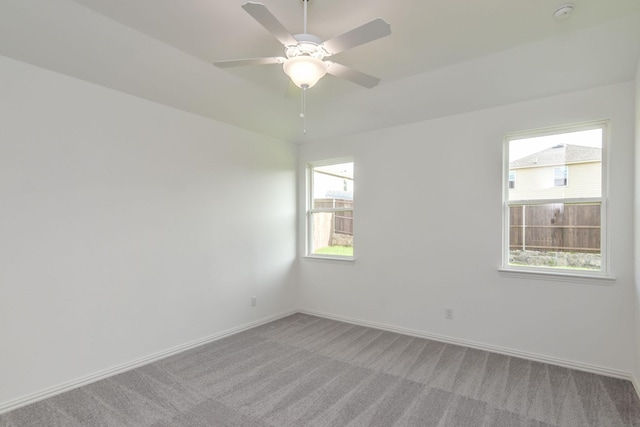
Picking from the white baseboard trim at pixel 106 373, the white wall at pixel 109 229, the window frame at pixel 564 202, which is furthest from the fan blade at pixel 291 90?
the white baseboard trim at pixel 106 373

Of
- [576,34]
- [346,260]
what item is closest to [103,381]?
[346,260]

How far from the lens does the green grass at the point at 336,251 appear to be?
14.8 ft

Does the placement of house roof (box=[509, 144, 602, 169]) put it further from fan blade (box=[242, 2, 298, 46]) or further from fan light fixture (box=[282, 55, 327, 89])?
fan blade (box=[242, 2, 298, 46])

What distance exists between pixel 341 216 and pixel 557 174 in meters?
2.59

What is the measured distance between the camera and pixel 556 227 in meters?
3.09

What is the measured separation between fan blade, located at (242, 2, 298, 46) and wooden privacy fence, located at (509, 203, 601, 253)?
2.86m

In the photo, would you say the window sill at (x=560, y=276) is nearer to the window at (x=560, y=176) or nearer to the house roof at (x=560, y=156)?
the window at (x=560, y=176)

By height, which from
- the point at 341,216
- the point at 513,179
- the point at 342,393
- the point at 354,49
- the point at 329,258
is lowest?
the point at 342,393

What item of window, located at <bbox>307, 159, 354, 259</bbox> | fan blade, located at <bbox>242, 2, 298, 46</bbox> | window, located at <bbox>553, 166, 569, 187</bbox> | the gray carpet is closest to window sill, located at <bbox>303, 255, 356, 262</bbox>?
window, located at <bbox>307, 159, 354, 259</bbox>

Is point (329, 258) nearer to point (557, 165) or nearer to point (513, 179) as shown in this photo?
point (513, 179)

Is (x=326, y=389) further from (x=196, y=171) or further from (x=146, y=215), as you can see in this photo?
(x=196, y=171)

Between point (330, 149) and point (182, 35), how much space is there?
2508 millimetres

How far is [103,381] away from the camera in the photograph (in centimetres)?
270

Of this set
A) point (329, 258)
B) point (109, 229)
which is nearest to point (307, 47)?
point (109, 229)
